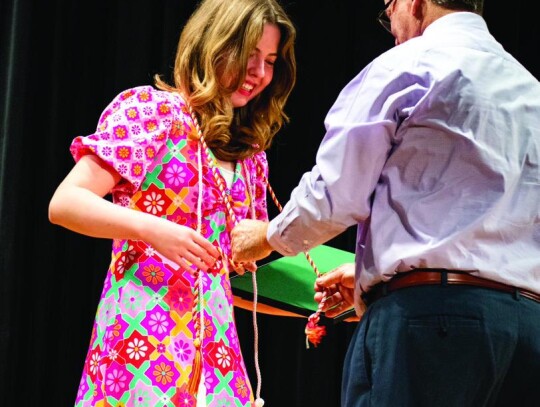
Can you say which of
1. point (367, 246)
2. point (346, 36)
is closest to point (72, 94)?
point (346, 36)

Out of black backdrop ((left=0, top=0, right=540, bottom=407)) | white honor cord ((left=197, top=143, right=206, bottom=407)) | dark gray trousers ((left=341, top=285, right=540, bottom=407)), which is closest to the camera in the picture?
dark gray trousers ((left=341, top=285, right=540, bottom=407))

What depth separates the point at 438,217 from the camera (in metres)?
1.49

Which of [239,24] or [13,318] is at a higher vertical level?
[239,24]

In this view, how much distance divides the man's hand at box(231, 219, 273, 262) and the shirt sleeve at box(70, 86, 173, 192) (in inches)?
8.6

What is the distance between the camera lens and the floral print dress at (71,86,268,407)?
1641 mm

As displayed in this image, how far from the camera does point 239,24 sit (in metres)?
1.96

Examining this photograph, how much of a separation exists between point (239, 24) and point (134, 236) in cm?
58

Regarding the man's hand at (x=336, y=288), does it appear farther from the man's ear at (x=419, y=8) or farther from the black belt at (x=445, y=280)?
the man's ear at (x=419, y=8)

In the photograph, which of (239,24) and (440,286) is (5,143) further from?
(440,286)

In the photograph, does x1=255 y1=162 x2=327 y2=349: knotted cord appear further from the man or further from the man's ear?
the man's ear

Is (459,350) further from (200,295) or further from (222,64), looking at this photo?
(222,64)

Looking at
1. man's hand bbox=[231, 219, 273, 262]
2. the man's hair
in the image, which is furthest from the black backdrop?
the man's hair

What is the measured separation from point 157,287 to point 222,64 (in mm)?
534

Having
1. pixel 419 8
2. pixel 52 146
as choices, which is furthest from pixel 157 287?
pixel 52 146
